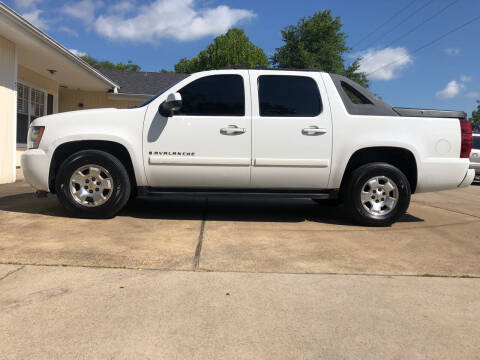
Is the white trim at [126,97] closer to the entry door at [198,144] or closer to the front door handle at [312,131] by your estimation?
the entry door at [198,144]

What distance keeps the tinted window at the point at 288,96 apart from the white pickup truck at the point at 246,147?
0.5 inches

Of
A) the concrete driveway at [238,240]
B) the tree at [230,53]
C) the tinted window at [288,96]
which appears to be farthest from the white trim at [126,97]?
the tree at [230,53]

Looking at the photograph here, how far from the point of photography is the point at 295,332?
2234 mm

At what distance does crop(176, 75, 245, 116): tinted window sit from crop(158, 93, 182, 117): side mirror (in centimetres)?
15

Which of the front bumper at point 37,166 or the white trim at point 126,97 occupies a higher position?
the white trim at point 126,97

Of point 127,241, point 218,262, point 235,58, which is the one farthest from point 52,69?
point 235,58

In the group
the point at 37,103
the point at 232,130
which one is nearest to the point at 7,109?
the point at 37,103

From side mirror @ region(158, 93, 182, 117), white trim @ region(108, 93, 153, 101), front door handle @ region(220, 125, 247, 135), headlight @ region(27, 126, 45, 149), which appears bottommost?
headlight @ region(27, 126, 45, 149)

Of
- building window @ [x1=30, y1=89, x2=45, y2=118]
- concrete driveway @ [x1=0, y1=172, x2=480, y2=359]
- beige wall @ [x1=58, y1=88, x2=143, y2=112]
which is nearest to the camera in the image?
concrete driveway @ [x1=0, y1=172, x2=480, y2=359]

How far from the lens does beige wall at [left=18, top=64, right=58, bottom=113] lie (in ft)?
38.5

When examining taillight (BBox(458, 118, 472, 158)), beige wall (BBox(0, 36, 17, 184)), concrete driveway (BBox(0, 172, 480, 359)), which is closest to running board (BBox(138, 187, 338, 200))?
concrete driveway (BBox(0, 172, 480, 359))

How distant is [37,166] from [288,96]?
10.4 feet

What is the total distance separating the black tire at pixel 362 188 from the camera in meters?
4.80

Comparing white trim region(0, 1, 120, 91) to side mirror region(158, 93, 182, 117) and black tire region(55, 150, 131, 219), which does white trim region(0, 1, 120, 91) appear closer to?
black tire region(55, 150, 131, 219)
